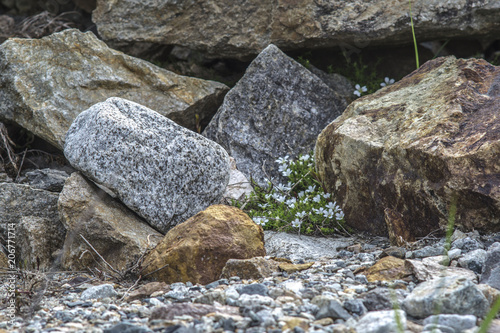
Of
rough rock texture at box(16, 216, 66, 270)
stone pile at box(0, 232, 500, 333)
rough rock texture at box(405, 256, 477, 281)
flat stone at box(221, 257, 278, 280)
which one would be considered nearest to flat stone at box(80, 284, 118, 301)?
stone pile at box(0, 232, 500, 333)

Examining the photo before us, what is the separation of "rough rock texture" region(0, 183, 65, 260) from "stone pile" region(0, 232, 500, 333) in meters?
1.36

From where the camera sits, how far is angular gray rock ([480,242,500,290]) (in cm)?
266

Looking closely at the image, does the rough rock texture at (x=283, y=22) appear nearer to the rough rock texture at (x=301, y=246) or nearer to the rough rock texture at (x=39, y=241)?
the rough rock texture at (x=301, y=246)

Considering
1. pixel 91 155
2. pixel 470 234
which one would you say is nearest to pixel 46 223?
pixel 91 155

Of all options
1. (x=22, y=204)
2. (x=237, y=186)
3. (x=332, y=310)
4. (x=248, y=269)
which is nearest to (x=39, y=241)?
(x=22, y=204)

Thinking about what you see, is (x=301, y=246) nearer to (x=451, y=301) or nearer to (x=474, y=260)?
(x=474, y=260)

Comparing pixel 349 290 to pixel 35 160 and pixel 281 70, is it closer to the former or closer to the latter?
pixel 281 70

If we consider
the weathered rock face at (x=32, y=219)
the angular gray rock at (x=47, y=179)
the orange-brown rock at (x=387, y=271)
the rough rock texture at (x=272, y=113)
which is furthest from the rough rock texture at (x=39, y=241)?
the orange-brown rock at (x=387, y=271)

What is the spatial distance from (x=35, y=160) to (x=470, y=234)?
4.43 m

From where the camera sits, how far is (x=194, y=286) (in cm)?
306

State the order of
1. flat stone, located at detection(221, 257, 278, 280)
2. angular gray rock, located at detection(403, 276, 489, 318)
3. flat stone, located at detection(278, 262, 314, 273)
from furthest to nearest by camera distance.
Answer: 1. flat stone, located at detection(278, 262, 314, 273)
2. flat stone, located at detection(221, 257, 278, 280)
3. angular gray rock, located at detection(403, 276, 489, 318)

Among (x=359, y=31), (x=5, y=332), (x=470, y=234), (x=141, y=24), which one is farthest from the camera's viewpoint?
(x=141, y=24)

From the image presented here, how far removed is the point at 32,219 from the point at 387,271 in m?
2.94

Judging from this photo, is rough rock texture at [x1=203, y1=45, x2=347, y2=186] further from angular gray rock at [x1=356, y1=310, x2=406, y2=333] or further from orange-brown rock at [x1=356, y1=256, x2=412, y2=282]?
angular gray rock at [x1=356, y1=310, x2=406, y2=333]
